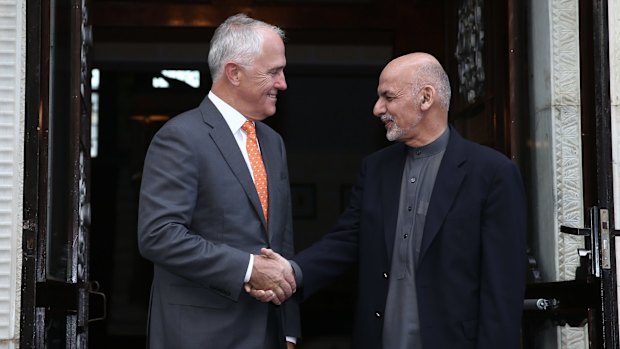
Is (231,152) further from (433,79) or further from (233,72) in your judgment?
(433,79)

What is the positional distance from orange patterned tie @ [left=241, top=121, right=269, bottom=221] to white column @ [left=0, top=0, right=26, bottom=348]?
2.71 feet

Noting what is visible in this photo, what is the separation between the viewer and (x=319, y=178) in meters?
13.0

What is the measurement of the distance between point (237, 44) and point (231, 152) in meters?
0.41

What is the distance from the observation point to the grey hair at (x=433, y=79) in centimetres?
395

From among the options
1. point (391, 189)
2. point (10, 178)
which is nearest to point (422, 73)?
point (391, 189)

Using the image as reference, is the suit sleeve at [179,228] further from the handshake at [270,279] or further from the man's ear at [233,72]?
the man's ear at [233,72]

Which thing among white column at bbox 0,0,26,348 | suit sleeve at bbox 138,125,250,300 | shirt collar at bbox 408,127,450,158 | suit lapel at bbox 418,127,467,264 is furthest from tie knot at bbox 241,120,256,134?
white column at bbox 0,0,26,348

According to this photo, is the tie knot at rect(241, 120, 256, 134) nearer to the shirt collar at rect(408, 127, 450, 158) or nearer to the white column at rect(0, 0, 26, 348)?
the shirt collar at rect(408, 127, 450, 158)

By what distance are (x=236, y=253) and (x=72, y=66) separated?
1126 mm

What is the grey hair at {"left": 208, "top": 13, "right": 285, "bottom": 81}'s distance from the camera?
4020 mm

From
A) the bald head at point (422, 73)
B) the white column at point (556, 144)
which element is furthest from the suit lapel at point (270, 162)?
the white column at point (556, 144)

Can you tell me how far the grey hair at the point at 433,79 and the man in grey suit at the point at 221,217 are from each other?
1.61ft

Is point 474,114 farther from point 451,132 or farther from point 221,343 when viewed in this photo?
point 221,343

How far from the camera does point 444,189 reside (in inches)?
151
